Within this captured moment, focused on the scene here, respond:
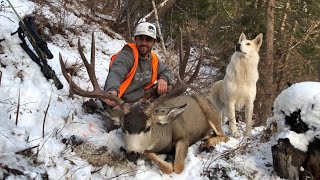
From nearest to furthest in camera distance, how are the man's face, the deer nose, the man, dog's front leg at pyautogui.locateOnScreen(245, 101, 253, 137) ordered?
the deer nose < the man < the man's face < dog's front leg at pyautogui.locateOnScreen(245, 101, 253, 137)

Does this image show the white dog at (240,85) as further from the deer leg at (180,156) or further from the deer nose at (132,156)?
the deer nose at (132,156)

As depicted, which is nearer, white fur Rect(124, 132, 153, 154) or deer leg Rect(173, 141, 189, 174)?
white fur Rect(124, 132, 153, 154)

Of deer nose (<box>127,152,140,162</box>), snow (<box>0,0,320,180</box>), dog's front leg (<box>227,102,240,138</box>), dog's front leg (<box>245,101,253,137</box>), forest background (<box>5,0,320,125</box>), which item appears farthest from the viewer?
forest background (<box>5,0,320,125</box>)

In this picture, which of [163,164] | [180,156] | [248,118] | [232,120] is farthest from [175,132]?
[248,118]

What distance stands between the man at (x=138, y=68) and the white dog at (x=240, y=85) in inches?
79.5

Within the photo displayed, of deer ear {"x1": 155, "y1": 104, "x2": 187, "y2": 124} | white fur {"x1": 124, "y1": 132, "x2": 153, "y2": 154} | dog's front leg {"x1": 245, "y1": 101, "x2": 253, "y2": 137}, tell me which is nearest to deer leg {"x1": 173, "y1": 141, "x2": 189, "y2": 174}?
deer ear {"x1": 155, "y1": 104, "x2": 187, "y2": 124}

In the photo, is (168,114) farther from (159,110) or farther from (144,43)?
(144,43)

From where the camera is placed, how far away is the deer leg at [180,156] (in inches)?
199

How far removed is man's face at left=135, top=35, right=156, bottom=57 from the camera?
6102mm

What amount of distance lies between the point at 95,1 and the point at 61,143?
8740 millimetres

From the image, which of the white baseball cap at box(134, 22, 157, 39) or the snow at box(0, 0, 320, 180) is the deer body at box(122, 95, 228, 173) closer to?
the snow at box(0, 0, 320, 180)

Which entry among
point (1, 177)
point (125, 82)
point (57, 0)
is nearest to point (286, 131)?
point (125, 82)

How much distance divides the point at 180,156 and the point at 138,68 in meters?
1.67

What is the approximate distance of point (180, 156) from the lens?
5.22 meters
